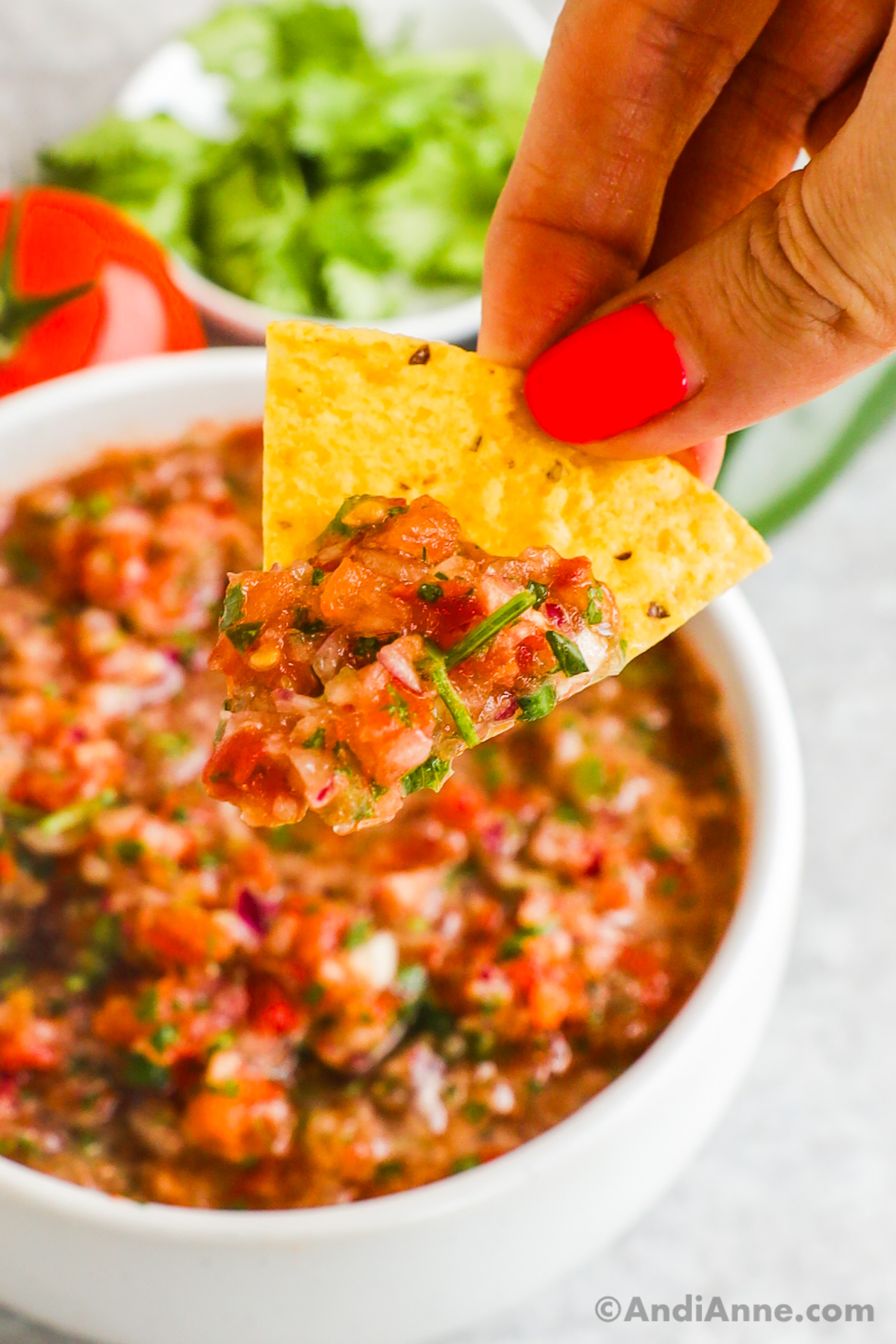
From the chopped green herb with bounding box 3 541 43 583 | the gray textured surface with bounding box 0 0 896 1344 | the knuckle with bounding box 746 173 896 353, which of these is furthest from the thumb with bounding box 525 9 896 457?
the gray textured surface with bounding box 0 0 896 1344

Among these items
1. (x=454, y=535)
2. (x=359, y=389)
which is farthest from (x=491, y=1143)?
(x=359, y=389)

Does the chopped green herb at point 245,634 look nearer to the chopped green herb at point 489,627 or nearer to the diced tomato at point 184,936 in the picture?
the chopped green herb at point 489,627

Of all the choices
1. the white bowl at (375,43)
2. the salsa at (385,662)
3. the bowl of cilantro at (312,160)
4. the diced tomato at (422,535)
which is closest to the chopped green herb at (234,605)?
the salsa at (385,662)

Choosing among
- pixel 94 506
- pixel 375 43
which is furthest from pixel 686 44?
pixel 375 43

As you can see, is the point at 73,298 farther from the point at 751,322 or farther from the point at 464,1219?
the point at 464,1219

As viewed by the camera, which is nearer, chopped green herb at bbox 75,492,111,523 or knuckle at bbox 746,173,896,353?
knuckle at bbox 746,173,896,353

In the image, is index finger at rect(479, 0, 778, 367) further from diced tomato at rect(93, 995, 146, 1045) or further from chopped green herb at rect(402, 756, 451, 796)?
diced tomato at rect(93, 995, 146, 1045)
